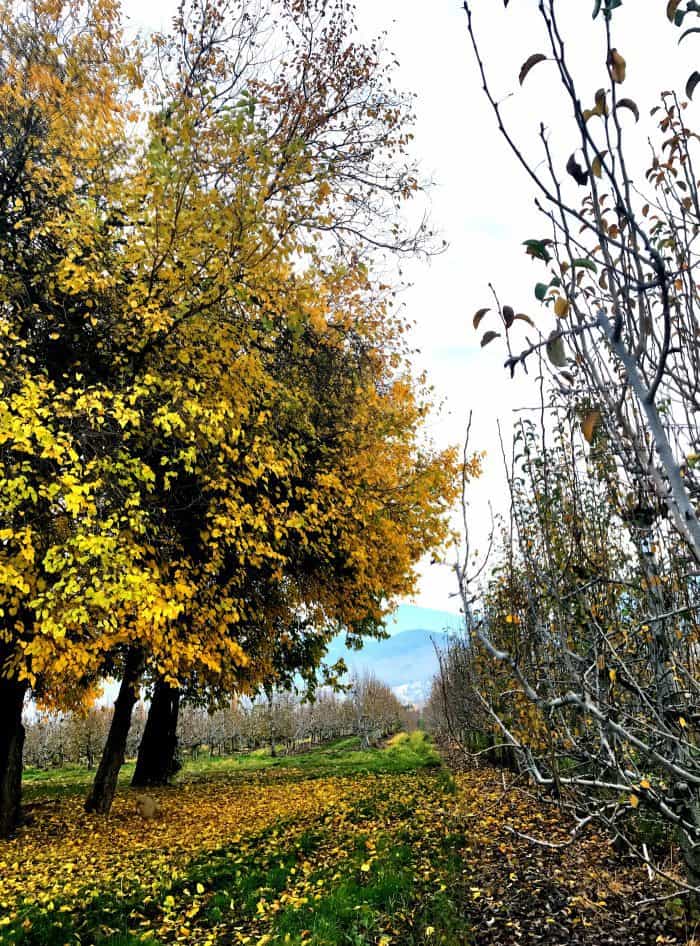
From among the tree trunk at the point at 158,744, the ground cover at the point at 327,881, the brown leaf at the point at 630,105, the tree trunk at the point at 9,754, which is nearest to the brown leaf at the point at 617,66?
the brown leaf at the point at 630,105

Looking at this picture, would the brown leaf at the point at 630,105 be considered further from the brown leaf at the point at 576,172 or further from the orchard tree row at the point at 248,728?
the orchard tree row at the point at 248,728

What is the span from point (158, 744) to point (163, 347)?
12692 millimetres

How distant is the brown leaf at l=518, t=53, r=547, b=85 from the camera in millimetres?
1665

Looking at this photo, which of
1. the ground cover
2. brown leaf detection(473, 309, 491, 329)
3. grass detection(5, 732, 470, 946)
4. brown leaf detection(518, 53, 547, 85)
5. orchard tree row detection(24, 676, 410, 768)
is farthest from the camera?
orchard tree row detection(24, 676, 410, 768)

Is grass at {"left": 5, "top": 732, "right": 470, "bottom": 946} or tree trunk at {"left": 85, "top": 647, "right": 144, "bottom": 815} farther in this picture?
tree trunk at {"left": 85, "top": 647, "right": 144, "bottom": 815}

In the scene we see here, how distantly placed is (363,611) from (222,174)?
8334 millimetres

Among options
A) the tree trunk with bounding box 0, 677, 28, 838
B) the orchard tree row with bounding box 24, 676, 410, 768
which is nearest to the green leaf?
the tree trunk with bounding box 0, 677, 28, 838

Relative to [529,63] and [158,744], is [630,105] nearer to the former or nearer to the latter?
[529,63]

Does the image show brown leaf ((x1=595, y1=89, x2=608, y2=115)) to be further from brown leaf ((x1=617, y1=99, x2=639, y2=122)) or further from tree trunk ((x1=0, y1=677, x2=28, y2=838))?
tree trunk ((x1=0, y1=677, x2=28, y2=838))

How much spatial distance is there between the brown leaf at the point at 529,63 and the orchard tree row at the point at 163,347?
5.46 m

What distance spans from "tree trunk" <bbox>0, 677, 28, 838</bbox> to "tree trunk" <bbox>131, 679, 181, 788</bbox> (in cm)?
610

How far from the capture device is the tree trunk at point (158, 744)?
52.5 ft

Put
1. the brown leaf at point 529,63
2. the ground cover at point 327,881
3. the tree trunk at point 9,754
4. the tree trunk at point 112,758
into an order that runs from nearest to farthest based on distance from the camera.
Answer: the brown leaf at point 529,63, the ground cover at point 327,881, the tree trunk at point 9,754, the tree trunk at point 112,758

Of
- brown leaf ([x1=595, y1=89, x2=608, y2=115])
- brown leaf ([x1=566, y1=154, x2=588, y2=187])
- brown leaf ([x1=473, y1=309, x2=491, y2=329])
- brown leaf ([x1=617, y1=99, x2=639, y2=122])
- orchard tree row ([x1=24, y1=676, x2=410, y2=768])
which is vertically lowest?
orchard tree row ([x1=24, y1=676, x2=410, y2=768])
